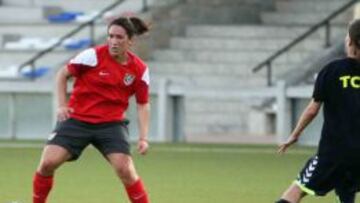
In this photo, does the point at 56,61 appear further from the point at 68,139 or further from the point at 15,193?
the point at 68,139

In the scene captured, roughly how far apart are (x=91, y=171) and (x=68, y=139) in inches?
289

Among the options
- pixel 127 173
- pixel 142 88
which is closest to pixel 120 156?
pixel 127 173

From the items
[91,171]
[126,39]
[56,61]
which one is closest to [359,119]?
Answer: [126,39]

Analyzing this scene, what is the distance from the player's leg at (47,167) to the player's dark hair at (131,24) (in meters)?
1.17

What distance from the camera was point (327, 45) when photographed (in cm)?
3272

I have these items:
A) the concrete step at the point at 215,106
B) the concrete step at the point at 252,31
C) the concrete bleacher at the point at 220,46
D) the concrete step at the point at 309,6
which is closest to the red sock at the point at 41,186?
the concrete bleacher at the point at 220,46

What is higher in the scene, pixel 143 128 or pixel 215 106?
pixel 143 128

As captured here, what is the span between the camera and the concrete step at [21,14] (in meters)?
37.1

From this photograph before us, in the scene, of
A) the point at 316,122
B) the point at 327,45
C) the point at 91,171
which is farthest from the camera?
the point at 327,45

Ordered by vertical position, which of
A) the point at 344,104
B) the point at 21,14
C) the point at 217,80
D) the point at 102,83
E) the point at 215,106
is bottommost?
the point at 215,106

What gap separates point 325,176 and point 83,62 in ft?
8.21

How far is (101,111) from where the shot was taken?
13.7 metres

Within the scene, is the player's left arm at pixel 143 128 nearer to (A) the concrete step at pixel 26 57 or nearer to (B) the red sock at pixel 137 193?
(B) the red sock at pixel 137 193

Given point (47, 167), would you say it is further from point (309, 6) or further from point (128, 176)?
point (309, 6)
